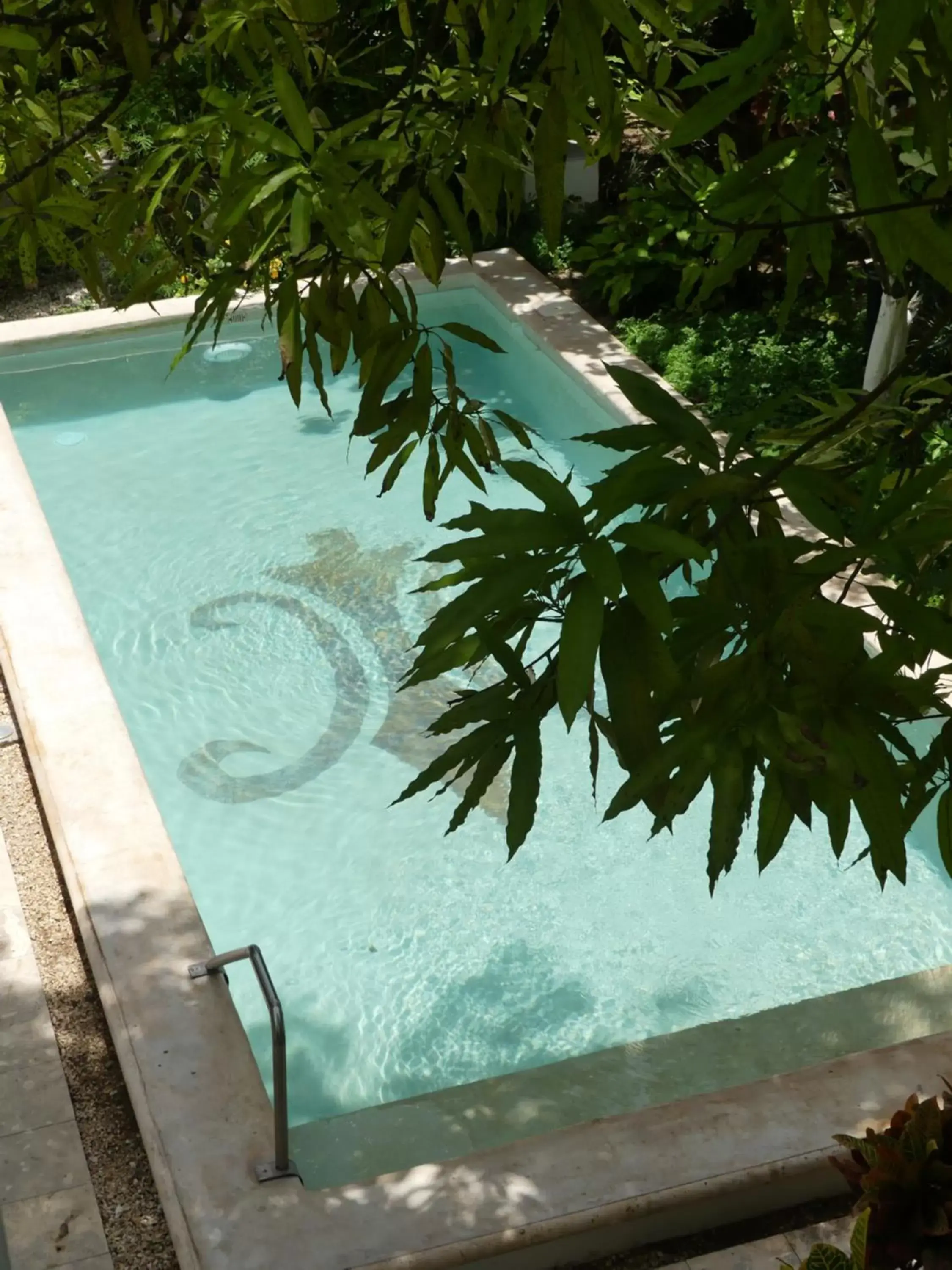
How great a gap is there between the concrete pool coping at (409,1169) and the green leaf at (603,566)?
244 cm

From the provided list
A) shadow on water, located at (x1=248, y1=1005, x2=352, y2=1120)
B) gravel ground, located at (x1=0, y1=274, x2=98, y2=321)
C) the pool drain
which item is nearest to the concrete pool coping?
shadow on water, located at (x1=248, y1=1005, x2=352, y2=1120)

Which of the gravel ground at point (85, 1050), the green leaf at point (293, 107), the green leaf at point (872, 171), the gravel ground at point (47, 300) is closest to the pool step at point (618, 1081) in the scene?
the gravel ground at point (85, 1050)

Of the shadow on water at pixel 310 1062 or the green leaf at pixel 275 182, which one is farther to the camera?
the shadow on water at pixel 310 1062

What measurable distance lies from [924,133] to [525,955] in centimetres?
406

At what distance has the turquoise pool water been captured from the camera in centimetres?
502

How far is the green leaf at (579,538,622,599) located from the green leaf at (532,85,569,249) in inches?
22.5

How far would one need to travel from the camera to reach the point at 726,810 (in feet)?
4.88

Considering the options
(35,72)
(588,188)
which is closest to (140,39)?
(35,72)

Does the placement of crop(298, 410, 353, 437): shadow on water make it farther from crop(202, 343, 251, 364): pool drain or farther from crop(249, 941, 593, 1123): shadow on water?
crop(249, 941, 593, 1123): shadow on water

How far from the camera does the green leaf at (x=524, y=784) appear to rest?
4.96 ft

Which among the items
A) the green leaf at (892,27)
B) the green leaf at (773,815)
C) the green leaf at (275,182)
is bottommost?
the green leaf at (773,815)

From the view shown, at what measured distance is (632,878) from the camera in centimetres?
554

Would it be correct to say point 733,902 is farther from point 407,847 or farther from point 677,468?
point 677,468

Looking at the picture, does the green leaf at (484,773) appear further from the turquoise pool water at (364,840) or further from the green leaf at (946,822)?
the turquoise pool water at (364,840)
